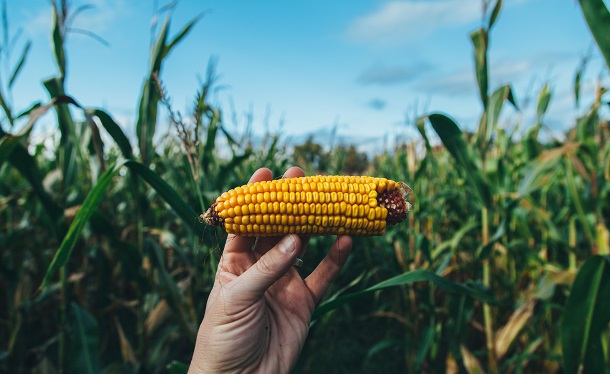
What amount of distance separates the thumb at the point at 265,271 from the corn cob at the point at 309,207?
124mm

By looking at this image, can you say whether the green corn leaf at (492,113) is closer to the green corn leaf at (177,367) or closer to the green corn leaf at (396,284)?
the green corn leaf at (396,284)

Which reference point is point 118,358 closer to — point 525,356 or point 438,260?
point 438,260

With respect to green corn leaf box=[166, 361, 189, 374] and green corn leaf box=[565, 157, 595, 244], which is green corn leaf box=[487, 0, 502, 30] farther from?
green corn leaf box=[166, 361, 189, 374]

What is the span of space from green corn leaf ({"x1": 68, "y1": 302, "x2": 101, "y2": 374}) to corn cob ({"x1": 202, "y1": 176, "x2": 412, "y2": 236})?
152 cm

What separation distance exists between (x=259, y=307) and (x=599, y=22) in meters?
1.76

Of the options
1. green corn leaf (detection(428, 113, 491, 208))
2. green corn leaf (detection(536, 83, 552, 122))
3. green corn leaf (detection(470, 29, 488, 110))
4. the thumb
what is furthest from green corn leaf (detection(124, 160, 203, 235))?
green corn leaf (detection(536, 83, 552, 122))

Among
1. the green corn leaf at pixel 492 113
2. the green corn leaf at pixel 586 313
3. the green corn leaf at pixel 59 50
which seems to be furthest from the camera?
the green corn leaf at pixel 492 113

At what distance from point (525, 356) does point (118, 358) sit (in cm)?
344

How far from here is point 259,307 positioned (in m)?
1.51

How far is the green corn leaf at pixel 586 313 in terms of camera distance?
6.43ft

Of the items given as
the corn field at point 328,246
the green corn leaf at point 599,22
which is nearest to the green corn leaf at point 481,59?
the corn field at point 328,246

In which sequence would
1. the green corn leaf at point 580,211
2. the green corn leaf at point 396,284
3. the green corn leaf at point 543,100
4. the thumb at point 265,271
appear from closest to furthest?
the thumb at point 265,271
the green corn leaf at point 396,284
the green corn leaf at point 580,211
the green corn leaf at point 543,100

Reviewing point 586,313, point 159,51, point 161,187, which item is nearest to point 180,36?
point 159,51

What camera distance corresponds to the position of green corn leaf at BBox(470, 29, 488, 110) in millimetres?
2586
